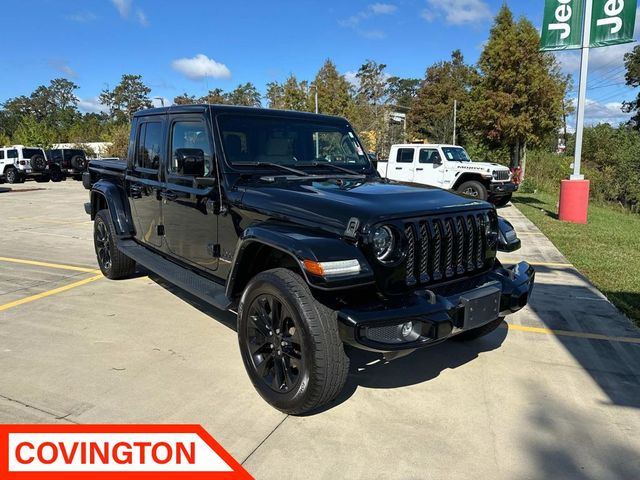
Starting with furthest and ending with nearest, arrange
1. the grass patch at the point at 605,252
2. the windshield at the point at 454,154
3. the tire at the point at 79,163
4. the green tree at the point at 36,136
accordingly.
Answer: the green tree at the point at 36,136 < the tire at the point at 79,163 < the windshield at the point at 454,154 < the grass patch at the point at 605,252

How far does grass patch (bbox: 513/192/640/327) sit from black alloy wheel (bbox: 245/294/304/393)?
11.9ft

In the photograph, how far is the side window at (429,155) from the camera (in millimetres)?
14849

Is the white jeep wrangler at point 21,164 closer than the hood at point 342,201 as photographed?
No

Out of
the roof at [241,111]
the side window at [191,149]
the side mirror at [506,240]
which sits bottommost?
the side mirror at [506,240]

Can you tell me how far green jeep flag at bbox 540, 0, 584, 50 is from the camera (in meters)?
11.2

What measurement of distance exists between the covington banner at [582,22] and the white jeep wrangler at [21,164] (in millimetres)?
23426

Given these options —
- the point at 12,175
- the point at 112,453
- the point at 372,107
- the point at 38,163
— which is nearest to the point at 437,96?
the point at 372,107

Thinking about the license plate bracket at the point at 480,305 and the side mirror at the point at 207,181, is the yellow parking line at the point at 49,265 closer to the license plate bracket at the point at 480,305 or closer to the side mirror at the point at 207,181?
the side mirror at the point at 207,181

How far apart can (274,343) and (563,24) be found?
11458 millimetres

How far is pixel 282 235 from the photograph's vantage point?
2941 millimetres

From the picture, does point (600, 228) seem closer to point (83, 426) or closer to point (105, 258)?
point (105, 258)

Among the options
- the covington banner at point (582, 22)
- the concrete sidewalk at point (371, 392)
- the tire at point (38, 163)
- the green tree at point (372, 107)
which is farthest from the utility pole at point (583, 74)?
the tire at point (38, 163)

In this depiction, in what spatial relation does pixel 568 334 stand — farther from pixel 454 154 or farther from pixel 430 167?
pixel 454 154

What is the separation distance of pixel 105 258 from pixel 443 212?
4.58 meters
